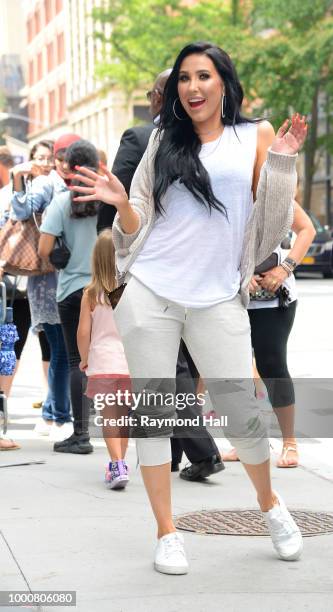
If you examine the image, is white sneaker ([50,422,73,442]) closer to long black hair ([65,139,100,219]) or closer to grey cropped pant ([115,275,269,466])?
long black hair ([65,139,100,219])

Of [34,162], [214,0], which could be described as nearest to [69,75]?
[214,0]

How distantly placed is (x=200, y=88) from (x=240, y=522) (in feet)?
6.24

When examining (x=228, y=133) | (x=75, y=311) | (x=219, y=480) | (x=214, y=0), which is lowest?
(x=219, y=480)

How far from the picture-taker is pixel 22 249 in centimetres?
822

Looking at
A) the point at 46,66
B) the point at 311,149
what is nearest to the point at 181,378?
the point at 311,149

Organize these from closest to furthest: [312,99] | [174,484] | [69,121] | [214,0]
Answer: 1. [174,484]
2. [312,99]
3. [214,0]
4. [69,121]

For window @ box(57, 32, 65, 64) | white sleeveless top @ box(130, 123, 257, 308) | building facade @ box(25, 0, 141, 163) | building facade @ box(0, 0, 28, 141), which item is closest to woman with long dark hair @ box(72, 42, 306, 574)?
white sleeveless top @ box(130, 123, 257, 308)

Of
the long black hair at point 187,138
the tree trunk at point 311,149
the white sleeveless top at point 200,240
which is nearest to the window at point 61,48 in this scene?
the tree trunk at point 311,149

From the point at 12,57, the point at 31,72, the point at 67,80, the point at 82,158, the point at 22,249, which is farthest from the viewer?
the point at 12,57

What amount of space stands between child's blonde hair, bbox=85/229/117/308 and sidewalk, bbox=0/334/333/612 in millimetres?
937

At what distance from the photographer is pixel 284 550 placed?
473 centimetres

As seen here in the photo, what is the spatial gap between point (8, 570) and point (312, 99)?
115 feet

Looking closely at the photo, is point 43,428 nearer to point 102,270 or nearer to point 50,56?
point 102,270

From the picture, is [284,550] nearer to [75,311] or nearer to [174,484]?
[174,484]
